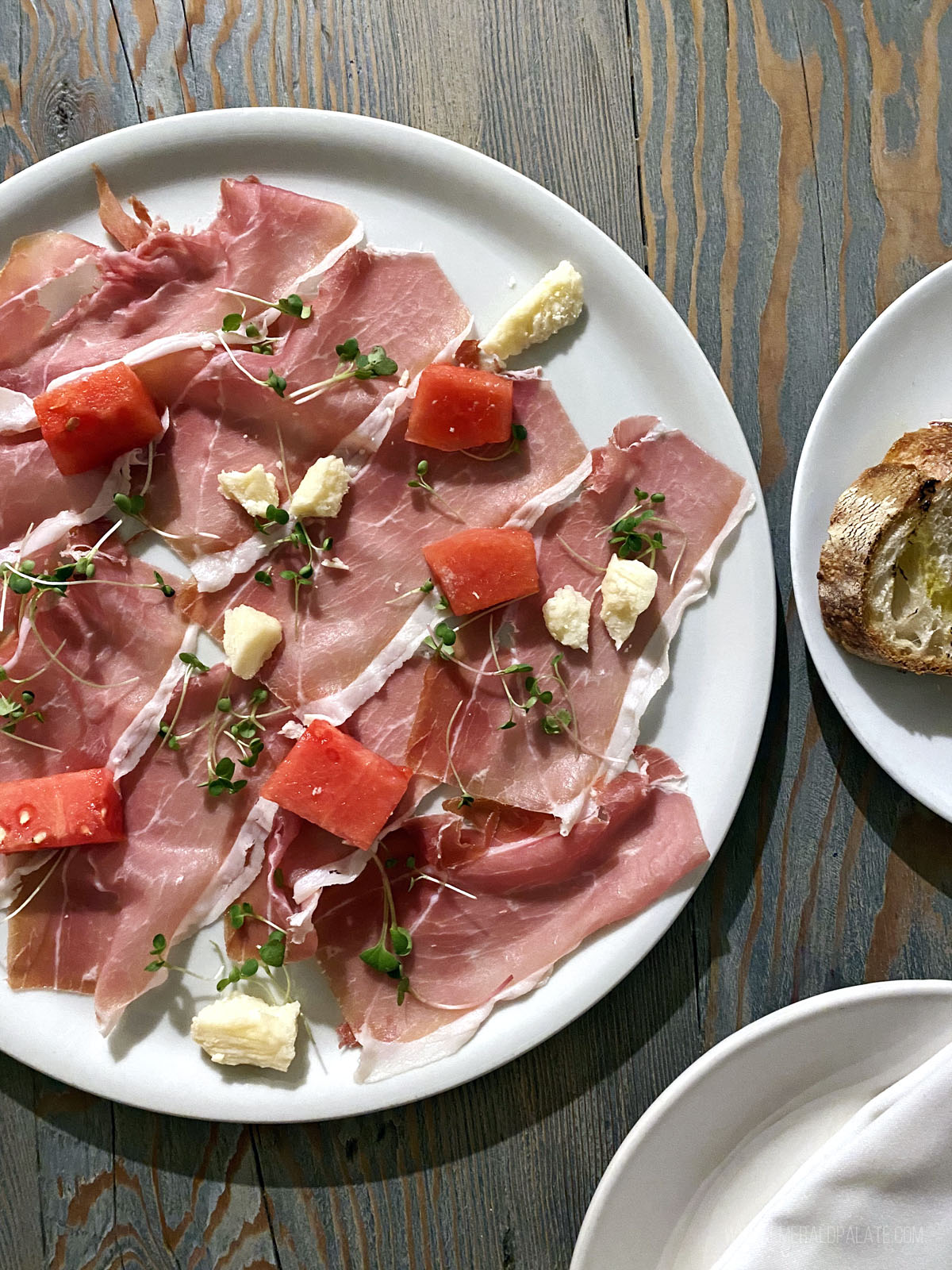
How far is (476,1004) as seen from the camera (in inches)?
63.5

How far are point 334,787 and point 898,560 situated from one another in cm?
119

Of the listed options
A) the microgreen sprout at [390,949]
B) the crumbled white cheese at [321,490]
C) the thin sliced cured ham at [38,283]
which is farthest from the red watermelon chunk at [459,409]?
the microgreen sprout at [390,949]

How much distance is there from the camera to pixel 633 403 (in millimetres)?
1666

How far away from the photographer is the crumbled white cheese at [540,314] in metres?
1.60

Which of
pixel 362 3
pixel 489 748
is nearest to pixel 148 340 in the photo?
pixel 362 3

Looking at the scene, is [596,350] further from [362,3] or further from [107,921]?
[107,921]

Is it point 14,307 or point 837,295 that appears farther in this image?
point 837,295

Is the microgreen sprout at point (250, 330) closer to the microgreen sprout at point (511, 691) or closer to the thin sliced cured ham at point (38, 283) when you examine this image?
the thin sliced cured ham at point (38, 283)

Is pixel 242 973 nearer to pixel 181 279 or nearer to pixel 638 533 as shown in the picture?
pixel 638 533

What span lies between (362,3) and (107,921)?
1923 mm

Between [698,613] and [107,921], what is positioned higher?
[698,613]

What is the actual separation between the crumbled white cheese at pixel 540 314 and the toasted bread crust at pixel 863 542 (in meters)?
0.67

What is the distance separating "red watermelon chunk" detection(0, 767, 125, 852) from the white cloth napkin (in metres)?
1.37

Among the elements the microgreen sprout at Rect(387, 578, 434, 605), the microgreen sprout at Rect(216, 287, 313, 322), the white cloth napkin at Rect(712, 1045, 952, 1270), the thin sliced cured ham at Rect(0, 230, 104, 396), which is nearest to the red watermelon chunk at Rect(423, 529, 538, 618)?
the microgreen sprout at Rect(387, 578, 434, 605)
